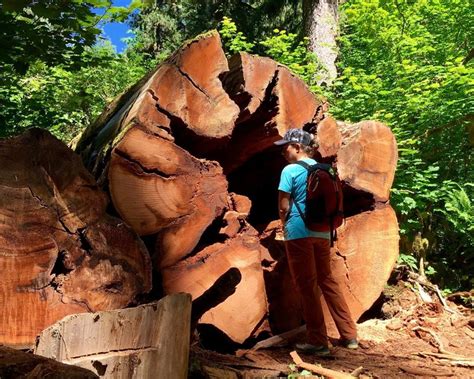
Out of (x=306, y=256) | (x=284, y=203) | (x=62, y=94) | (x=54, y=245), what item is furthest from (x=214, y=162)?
(x=62, y=94)

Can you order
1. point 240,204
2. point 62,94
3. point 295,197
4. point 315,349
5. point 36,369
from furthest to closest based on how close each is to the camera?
point 62,94 < point 240,204 < point 295,197 < point 315,349 < point 36,369

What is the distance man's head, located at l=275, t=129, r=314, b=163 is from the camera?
149 inches

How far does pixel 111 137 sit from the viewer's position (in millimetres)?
3551

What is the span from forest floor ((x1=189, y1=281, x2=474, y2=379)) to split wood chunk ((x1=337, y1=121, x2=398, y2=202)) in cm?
117

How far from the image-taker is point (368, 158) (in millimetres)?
4398

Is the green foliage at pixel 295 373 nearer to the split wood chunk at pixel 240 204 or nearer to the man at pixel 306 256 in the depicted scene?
the man at pixel 306 256

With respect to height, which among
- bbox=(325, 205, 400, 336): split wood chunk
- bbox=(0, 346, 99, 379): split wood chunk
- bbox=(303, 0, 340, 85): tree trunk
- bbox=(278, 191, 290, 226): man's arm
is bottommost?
bbox=(0, 346, 99, 379): split wood chunk

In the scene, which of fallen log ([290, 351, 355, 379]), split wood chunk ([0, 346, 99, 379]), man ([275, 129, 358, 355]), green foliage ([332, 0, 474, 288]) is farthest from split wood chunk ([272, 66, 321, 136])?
split wood chunk ([0, 346, 99, 379])

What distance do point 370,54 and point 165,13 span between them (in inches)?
396

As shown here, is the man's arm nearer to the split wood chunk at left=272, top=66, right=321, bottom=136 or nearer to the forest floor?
the split wood chunk at left=272, top=66, right=321, bottom=136

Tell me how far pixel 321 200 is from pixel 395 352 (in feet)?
4.51

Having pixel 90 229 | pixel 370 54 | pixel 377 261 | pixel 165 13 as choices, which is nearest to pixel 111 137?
pixel 90 229

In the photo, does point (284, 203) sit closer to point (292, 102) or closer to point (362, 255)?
point (292, 102)

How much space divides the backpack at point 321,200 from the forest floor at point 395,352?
95cm
